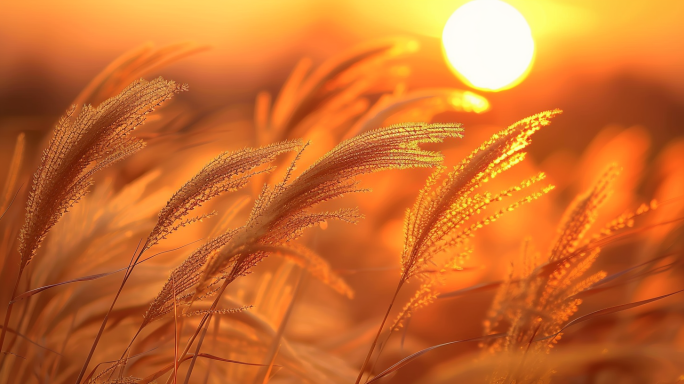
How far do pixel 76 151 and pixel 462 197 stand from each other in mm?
437

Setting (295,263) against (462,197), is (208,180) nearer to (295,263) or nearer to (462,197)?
(295,263)

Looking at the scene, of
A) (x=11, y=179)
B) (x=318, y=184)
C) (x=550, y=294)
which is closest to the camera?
(x=318, y=184)

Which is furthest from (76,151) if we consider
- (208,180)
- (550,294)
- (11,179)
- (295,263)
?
(550,294)

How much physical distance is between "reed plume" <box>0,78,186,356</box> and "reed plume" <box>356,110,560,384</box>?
0.33 m

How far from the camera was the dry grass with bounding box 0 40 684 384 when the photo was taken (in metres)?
0.50

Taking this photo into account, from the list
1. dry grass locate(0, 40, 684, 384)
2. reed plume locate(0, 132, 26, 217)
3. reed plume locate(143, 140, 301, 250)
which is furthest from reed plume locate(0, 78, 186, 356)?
reed plume locate(0, 132, 26, 217)

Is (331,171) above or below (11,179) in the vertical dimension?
below

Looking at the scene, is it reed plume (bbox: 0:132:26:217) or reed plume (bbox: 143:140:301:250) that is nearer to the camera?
reed plume (bbox: 143:140:301:250)

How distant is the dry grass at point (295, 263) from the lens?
0.50 metres

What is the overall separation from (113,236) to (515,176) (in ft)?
7.19

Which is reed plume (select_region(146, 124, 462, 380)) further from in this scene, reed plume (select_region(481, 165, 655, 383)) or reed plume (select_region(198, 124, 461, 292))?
reed plume (select_region(481, 165, 655, 383))

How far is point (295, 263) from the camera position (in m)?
0.56

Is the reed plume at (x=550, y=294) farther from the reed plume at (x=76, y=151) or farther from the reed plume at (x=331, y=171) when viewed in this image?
the reed plume at (x=76, y=151)

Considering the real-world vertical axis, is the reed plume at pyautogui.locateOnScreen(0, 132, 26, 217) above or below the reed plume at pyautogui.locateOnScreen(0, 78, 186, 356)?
above
